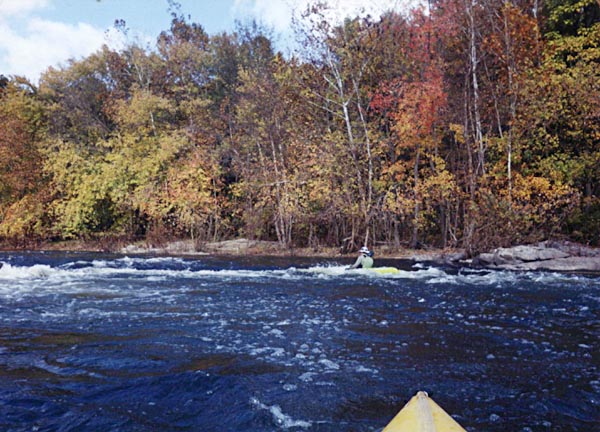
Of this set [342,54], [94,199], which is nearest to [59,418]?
[342,54]

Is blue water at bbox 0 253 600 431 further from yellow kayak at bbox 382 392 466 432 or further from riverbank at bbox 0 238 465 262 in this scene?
riverbank at bbox 0 238 465 262

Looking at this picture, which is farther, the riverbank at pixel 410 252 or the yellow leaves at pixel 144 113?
the yellow leaves at pixel 144 113

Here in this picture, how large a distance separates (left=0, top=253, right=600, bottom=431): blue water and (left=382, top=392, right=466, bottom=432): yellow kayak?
1255mm

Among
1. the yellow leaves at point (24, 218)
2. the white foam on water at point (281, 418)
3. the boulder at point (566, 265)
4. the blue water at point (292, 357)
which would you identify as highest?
the yellow leaves at point (24, 218)

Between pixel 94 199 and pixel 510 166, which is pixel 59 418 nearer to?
pixel 510 166

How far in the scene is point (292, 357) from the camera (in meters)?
5.78

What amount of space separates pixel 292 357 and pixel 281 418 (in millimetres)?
1654

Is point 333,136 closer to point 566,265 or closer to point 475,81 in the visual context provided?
point 475,81

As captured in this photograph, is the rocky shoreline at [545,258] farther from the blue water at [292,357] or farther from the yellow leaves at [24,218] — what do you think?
the yellow leaves at [24,218]

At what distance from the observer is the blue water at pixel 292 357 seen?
4168 millimetres

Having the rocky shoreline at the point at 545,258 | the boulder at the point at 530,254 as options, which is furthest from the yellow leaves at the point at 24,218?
the boulder at the point at 530,254

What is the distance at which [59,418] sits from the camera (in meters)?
4.01

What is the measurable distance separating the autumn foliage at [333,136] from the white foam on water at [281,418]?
48.4ft

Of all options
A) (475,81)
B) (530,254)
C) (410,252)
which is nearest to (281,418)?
(530,254)
